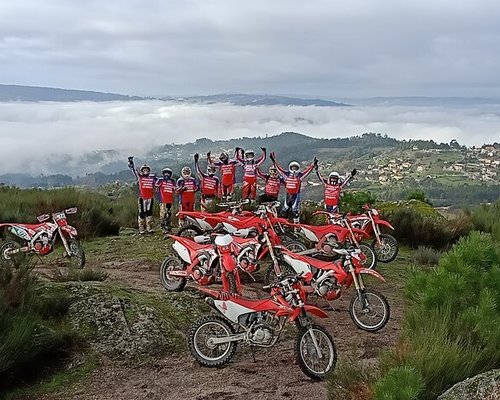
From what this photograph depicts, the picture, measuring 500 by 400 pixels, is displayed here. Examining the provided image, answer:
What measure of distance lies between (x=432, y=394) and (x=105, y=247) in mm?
9231

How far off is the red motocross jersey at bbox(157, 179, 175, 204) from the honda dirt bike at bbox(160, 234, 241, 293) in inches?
202

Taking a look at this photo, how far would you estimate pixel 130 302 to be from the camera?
23.1ft

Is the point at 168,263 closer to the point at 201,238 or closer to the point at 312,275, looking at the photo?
the point at 201,238

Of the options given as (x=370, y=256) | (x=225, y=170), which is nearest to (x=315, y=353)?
(x=370, y=256)

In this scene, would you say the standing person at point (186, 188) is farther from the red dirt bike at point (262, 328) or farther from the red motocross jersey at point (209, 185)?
the red dirt bike at point (262, 328)

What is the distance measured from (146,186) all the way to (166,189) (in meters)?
0.43

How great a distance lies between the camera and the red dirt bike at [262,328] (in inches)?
226

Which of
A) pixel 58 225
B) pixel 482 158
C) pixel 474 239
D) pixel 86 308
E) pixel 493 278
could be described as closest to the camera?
pixel 493 278

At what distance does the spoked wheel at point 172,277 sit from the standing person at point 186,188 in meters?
4.72

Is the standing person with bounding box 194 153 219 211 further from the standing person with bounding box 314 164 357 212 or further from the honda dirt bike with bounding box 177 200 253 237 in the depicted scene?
the honda dirt bike with bounding box 177 200 253 237

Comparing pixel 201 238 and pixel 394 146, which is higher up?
pixel 201 238

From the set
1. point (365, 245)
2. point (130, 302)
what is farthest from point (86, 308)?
point (365, 245)

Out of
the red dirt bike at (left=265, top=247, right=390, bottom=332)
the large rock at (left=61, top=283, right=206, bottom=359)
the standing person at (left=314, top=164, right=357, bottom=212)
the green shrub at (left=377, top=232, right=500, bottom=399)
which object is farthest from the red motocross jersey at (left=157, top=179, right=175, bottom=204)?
the green shrub at (left=377, top=232, right=500, bottom=399)

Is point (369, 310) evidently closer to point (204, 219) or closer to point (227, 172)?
point (204, 219)
